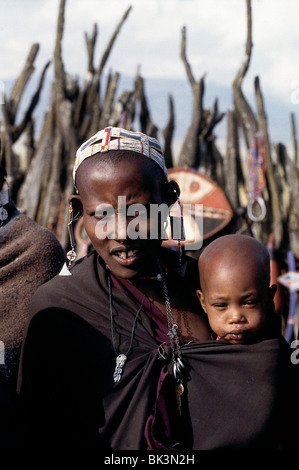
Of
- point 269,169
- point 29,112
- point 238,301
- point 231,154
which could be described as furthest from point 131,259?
point 29,112

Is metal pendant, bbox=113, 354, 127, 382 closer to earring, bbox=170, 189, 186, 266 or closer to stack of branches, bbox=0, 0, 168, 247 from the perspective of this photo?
earring, bbox=170, 189, 186, 266

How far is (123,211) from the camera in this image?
215 cm

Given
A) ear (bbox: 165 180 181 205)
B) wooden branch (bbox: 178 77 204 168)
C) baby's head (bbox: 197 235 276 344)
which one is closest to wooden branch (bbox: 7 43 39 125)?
wooden branch (bbox: 178 77 204 168)

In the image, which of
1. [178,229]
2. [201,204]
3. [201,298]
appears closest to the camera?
[201,298]

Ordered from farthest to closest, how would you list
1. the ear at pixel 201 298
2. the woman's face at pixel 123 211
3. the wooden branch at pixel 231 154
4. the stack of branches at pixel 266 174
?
the wooden branch at pixel 231 154 < the stack of branches at pixel 266 174 < the ear at pixel 201 298 < the woman's face at pixel 123 211

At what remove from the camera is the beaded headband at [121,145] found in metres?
2.23

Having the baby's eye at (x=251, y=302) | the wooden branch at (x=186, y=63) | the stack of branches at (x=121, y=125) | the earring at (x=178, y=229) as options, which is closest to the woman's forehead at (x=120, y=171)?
the earring at (x=178, y=229)

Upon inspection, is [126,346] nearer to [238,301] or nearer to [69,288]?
[69,288]

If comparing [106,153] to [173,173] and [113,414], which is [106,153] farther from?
[173,173]

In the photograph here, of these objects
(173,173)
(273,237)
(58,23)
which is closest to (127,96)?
(58,23)

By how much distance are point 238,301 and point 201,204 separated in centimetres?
424

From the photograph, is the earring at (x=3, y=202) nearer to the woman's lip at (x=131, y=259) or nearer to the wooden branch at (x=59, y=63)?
the woman's lip at (x=131, y=259)

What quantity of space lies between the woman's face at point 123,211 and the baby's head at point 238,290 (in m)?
0.28
